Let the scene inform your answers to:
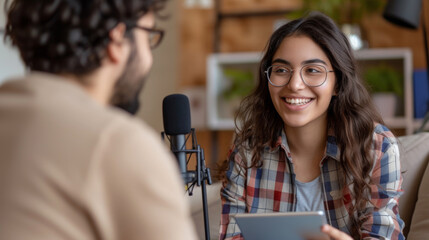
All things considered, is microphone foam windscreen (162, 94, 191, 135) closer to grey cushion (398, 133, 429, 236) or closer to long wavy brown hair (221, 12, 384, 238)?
long wavy brown hair (221, 12, 384, 238)

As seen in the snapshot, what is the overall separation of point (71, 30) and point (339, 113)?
3.37 ft

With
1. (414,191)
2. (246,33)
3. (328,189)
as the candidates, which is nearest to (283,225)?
(328,189)

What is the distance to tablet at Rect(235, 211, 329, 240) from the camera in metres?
1.14

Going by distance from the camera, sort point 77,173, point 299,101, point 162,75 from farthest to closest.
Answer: point 162,75, point 299,101, point 77,173

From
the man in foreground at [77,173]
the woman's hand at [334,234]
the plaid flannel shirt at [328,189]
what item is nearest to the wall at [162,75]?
the plaid flannel shirt at [328,189]

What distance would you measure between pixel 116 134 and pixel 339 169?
107cm

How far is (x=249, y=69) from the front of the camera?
4.24 metres

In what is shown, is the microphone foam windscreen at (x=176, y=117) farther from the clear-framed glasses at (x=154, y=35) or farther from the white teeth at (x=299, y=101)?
the white teeth at (x=299, y=101)

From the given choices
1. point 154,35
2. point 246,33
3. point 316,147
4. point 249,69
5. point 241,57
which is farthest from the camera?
point 246,33

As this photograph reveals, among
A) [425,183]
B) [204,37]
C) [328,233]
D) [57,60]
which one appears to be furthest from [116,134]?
[204,37]

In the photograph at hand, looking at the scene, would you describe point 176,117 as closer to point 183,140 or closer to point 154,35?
point 183,140

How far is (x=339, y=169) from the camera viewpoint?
1.60 meters

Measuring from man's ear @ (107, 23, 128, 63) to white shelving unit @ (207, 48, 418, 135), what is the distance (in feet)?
9.98

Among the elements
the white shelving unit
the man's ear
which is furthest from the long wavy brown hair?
the white shelving unit
